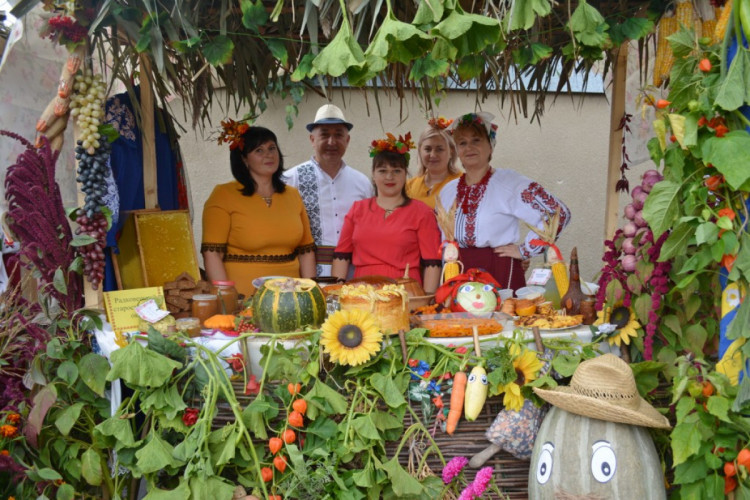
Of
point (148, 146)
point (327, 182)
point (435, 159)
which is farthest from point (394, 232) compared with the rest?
point (148, 146)

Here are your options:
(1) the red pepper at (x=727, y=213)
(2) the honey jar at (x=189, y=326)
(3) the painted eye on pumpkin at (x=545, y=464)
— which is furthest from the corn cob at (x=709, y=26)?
(2) the honey jar at (x=189, y=326)

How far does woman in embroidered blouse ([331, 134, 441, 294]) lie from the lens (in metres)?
4.26

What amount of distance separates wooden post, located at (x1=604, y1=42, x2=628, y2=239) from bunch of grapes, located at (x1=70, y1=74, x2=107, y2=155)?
264cm

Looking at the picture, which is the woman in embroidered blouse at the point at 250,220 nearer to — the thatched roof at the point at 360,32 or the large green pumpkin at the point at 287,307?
the thatched roof at the point at 360,32

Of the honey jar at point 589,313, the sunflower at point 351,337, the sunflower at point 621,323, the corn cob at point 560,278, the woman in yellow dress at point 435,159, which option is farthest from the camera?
the woman in yellow dress at point 435,159

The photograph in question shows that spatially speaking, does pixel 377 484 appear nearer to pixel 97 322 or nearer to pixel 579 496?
pixel 579 496

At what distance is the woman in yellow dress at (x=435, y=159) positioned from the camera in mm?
5265

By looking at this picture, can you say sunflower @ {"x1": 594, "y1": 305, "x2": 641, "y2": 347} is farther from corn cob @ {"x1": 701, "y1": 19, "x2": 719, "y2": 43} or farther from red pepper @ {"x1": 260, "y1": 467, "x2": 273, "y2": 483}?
red pepper @ {"x1": 260, "y1": 467, "x2": 273, "y2": 483}

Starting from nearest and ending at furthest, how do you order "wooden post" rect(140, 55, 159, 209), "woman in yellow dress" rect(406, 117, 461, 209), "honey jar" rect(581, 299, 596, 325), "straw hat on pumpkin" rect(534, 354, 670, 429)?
"straw hat on pumpkin" rect(534, 354, 670, 429) → "honey jar" rect(581, 299, 596, 325) → "wooden post" rect(140, 55, 159, 209) → "woman in yellow dress" rect(406, 117, 461, 209)

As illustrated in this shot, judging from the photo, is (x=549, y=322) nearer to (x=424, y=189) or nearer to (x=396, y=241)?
(x=396, y=241)

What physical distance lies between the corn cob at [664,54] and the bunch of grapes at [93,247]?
8.47 feet

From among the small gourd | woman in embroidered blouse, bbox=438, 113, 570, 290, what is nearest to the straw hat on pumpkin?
the small gourd

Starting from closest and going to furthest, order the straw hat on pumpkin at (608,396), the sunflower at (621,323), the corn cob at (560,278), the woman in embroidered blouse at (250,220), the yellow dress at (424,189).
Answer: the straw hat on pumpkin at (608,396) < the sunflower at (621,323) < the corn cob at (560,278) < the woman in embroidered blouse at (250,220) < the yellow dress at (424,189)

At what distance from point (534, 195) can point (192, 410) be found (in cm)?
229
